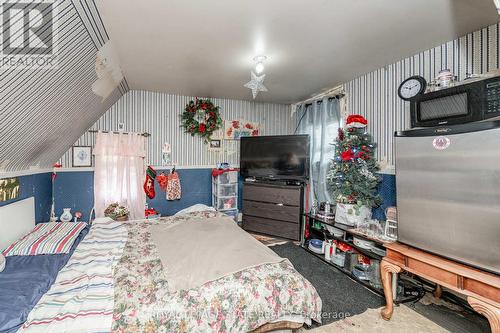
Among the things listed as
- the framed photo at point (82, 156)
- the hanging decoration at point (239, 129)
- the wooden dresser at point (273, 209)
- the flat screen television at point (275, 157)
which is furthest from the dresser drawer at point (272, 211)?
the framed photo at point (82, 156)

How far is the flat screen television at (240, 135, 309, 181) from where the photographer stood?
3.84m

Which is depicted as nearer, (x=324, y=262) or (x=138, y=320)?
(x=138, y=320)

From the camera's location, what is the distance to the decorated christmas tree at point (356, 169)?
291 cm

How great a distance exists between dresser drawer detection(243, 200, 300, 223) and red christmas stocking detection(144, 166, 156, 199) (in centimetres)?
154

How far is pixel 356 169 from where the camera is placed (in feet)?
9.73

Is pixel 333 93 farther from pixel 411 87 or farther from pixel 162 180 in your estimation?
pixel 162 180

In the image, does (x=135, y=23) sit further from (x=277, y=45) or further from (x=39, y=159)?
(x=39, y=159)

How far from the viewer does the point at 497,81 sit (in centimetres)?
158

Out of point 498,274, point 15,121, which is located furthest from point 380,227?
point 15,121

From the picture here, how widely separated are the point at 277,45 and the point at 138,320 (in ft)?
8.03

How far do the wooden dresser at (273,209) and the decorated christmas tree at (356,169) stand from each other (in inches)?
30.8

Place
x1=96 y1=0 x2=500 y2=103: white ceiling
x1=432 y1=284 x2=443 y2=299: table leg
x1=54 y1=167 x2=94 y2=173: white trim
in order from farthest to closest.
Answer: x1=54 y1=167 x2=94 y2=173: white trim, x1=432 y1=284 x2=443 y2=299: table leg, x1=96 y1=0 x2=500 y2=103: white ceiling

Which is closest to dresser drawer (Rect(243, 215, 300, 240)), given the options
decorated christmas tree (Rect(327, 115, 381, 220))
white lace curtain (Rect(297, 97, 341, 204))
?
white lace curtain (Rect(297, 97, 341, 204))

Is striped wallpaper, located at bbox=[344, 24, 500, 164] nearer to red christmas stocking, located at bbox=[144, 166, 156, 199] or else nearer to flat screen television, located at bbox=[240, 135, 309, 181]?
flat screen television, located at bbox=[240, 135, 309, 181]
